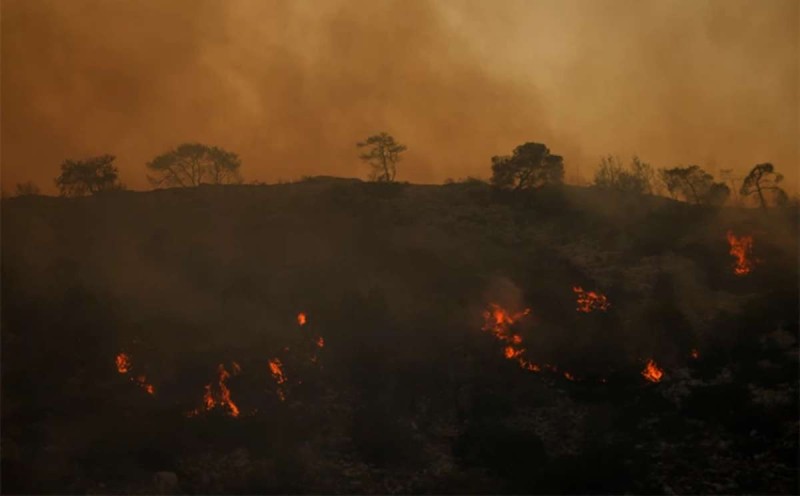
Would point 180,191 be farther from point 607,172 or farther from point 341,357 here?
point 607,172

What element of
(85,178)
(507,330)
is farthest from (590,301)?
(85,178)

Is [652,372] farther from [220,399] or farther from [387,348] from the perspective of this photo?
[220,399]

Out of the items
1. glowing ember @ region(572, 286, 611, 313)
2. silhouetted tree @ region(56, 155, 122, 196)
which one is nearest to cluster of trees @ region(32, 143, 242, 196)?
silhouetted tree @ region(56, 155, 122, 196)

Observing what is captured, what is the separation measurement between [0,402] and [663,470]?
112ft

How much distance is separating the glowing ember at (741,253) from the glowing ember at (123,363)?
44.6 meters

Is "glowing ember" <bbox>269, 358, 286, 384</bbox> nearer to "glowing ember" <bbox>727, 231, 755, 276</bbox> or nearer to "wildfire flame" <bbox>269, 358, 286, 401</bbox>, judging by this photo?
"wildfire flame" <bbox>269, 358, 286, 401</bbox>

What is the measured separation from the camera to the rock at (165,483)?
30.1m

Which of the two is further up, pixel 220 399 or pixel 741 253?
pixel 741 253

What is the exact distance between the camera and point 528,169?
72.4m

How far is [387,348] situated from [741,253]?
3130 cm

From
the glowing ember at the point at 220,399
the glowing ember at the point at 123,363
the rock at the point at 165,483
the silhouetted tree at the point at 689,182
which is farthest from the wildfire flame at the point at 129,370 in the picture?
the silhouetted tree at the point at 689,182

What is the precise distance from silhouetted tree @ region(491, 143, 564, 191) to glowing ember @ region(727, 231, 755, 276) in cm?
2114

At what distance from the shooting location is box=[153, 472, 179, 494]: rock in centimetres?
3009

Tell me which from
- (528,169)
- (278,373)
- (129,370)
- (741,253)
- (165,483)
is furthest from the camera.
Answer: (528,169)
